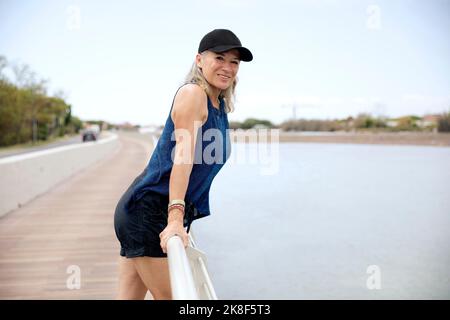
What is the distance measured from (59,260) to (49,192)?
3.83 metres

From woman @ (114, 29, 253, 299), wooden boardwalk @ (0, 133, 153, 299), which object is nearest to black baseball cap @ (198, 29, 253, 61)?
woman @ (114, 29, 253, 299)

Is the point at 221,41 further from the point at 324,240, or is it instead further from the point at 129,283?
the point at 324,240

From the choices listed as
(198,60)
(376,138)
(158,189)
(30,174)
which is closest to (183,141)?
(158,189)

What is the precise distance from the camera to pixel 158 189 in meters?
1.43

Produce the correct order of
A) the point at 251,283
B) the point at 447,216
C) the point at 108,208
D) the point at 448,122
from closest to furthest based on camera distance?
the point at 108,208
the point at 251,283
the point at 447,216
the point at 448,122

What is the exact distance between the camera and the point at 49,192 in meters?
7.41

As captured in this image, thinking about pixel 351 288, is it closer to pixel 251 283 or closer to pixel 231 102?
pixel 251 283

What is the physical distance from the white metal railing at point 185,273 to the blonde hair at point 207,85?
0.42 m

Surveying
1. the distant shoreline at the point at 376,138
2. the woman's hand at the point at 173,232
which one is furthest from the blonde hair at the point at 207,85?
the distant shoreline at the point at 376,138

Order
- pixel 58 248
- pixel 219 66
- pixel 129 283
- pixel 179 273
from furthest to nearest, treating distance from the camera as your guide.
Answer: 1. pixel 58 248
2. pixel 129 283
3. pixel 219 66
4. pixel 179 273

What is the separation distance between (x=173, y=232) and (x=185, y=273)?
0.26 metres

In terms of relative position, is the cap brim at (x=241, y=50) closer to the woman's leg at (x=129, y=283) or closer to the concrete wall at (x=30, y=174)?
the woman's leg at (x=129, y=283)

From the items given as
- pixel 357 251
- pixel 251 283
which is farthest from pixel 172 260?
pixel 357 251

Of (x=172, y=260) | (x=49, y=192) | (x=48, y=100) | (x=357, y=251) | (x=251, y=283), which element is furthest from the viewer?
(x=48, y=100)
